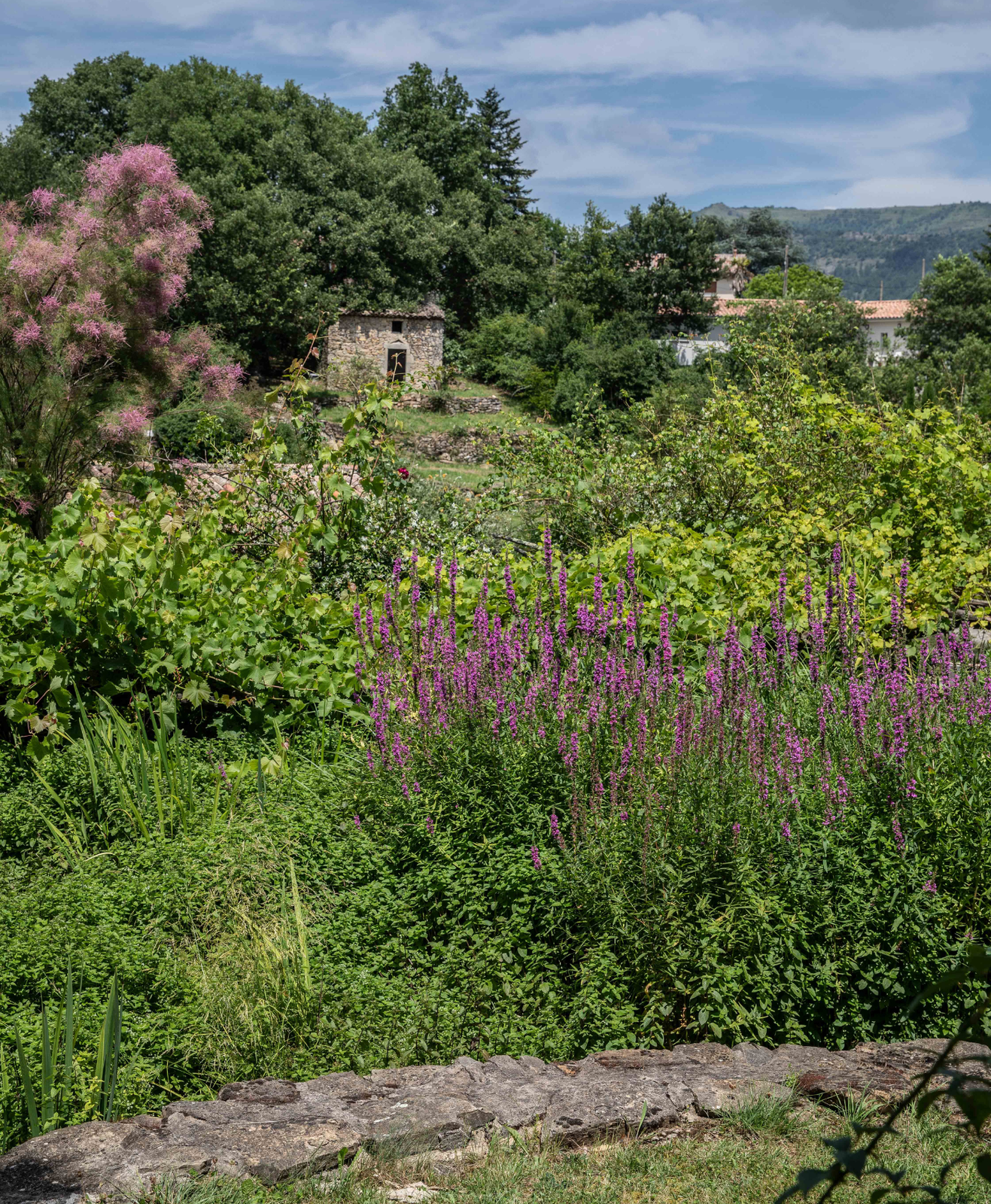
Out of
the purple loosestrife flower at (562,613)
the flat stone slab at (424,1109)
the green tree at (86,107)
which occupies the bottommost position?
the flat stone slab at (424,1109)

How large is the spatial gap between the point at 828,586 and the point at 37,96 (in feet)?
146

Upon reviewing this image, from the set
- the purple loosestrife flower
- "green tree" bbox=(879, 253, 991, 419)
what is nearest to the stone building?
"green tree" bbox=(879, 253, 991, 419)

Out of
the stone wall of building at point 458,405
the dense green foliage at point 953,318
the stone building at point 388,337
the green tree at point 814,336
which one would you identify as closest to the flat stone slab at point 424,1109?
the green tree at point 814,336

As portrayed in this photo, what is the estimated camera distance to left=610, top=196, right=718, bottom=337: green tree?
140ft

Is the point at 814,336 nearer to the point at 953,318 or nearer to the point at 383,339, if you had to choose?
the point at 953,318

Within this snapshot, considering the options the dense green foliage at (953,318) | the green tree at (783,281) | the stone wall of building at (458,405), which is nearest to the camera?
the stone wall of building at (458,405)

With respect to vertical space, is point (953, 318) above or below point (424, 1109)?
above

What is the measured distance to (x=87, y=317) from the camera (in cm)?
1168

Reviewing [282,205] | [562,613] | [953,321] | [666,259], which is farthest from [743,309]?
[562,613]

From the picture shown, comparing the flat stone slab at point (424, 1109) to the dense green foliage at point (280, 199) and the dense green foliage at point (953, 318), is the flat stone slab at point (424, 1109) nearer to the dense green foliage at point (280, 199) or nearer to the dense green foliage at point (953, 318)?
the dense green foliage at point (280, 199)

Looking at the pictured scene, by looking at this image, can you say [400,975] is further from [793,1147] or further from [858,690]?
[858,690]

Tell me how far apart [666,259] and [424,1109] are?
4312 cm

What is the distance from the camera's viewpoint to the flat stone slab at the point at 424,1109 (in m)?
2.49

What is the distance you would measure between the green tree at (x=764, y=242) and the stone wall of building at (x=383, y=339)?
200 feet
